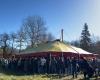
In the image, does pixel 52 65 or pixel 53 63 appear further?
pixel 52 65

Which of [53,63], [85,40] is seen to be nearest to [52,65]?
[53,63]

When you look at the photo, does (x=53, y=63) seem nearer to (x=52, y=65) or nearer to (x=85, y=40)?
(x=52, y=65)

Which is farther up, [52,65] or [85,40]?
[85,40]

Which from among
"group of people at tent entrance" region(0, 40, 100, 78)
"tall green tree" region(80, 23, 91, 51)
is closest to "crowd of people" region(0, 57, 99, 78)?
"group of people at tent entrance" region(0, 40, 100, 78)

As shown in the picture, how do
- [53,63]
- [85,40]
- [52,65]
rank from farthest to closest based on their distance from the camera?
[85,40] → [52,65] → [53,63]

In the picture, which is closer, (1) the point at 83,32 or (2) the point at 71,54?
(2) the point at 71,54

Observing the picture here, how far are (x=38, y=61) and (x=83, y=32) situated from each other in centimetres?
5556

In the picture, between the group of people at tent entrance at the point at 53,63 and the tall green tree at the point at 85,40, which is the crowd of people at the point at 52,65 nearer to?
the group of people at tent entrance at the point at 53,63

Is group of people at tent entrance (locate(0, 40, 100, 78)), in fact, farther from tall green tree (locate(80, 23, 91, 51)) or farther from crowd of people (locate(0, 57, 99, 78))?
tall green tree (locate(80, 23, 91, 51))

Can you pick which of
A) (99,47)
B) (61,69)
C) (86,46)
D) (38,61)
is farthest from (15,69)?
(99,47)

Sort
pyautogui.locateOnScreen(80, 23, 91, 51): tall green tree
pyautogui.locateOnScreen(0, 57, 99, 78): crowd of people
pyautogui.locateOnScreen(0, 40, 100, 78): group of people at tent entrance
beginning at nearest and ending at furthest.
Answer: pyautogui.locateOnScreen(0, 40, 100, 78): group of people at tent entrance, pyautogui.locateOnScreen(0, 57, 99, 78): crowd of people, pyautogui.locateOnScreen(80, 23, 91, 51): tall green tree

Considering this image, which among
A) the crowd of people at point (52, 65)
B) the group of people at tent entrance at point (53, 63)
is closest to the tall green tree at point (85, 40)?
the group of people at tent entrance at point (53, 63)

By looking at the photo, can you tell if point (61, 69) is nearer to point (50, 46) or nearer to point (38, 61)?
point (38, 61)

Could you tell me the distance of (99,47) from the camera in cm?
8881
